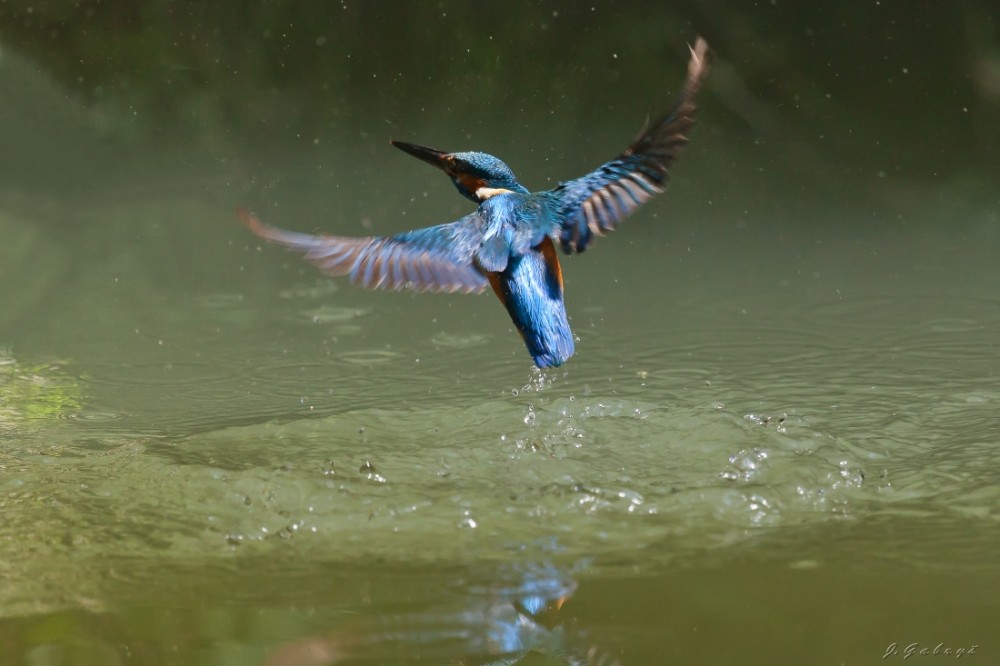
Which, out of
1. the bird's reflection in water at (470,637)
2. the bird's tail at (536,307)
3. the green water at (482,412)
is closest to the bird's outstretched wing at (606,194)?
the bird's tail at (536,307)

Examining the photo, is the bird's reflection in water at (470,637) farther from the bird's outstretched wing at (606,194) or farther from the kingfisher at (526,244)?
the bird's outstretched wing at (606,194)

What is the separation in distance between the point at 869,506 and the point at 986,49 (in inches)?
163

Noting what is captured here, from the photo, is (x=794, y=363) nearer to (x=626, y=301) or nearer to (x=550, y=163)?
(x=626, y=301)

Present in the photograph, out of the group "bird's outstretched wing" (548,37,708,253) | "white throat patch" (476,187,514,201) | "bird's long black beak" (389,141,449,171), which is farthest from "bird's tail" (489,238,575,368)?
"bird's long black beak" (389,141,449,171)

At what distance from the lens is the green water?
225cm

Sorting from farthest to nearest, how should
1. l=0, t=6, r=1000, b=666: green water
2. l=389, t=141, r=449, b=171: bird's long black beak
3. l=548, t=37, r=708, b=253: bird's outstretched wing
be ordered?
l=389, t=141, r=449, b=171: bird's long black beak → l=548, t=37, r=708, b=253: bird's outstretched wing → l=0, t=6, r=1000, b=666: green water

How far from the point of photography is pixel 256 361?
4258 mm

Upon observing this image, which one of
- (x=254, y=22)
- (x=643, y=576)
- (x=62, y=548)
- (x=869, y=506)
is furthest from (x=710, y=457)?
(x=254, y=22)

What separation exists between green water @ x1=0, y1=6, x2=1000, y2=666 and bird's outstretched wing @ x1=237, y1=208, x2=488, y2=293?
471mm

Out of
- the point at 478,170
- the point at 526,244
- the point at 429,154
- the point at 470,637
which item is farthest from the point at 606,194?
the point at 470,637

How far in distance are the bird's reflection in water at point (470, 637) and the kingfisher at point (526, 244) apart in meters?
0.89

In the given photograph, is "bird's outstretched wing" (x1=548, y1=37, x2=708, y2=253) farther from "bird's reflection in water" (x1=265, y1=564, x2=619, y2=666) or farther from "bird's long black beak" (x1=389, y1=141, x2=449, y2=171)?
"bird's reflection in water" (x1=265, y1=564, x2=619, y2=666)

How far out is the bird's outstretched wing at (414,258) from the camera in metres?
2.98

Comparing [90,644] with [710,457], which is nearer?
[90,644]
